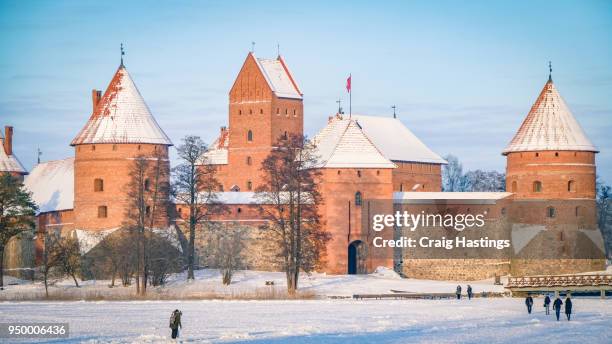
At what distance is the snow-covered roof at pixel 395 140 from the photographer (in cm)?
8038

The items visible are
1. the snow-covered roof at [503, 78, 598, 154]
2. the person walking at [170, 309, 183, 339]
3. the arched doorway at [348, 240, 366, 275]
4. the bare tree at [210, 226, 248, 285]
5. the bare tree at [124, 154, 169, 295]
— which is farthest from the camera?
the snow-covered roof at [503, 78, 598, 154]

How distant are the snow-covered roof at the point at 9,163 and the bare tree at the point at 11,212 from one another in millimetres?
16203

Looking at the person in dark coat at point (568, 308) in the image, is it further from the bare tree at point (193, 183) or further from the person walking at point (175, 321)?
the bare tree at point (193, 183)

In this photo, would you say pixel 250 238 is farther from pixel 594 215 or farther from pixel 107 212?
pixel 594 215

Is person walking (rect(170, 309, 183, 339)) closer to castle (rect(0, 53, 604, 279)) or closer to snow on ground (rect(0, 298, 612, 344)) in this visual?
snow on ground (rect(0, 298, 612, 344))

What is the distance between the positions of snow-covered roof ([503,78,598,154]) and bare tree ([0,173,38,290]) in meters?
24.1

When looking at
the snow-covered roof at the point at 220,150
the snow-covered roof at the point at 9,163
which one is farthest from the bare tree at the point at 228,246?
the snow-covered roof at the point at 9,163

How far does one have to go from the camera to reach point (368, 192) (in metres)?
66.3

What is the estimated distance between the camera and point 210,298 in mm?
57188

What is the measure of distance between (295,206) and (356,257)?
4.52 meters

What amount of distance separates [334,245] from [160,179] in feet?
30.0

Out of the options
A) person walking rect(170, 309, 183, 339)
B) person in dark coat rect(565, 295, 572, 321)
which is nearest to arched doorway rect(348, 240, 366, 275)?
person in dark coat rect(565, 295, 572, 321)

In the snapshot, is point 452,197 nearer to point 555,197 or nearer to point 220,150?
point 555,197

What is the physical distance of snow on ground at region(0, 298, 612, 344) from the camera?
39.9m
